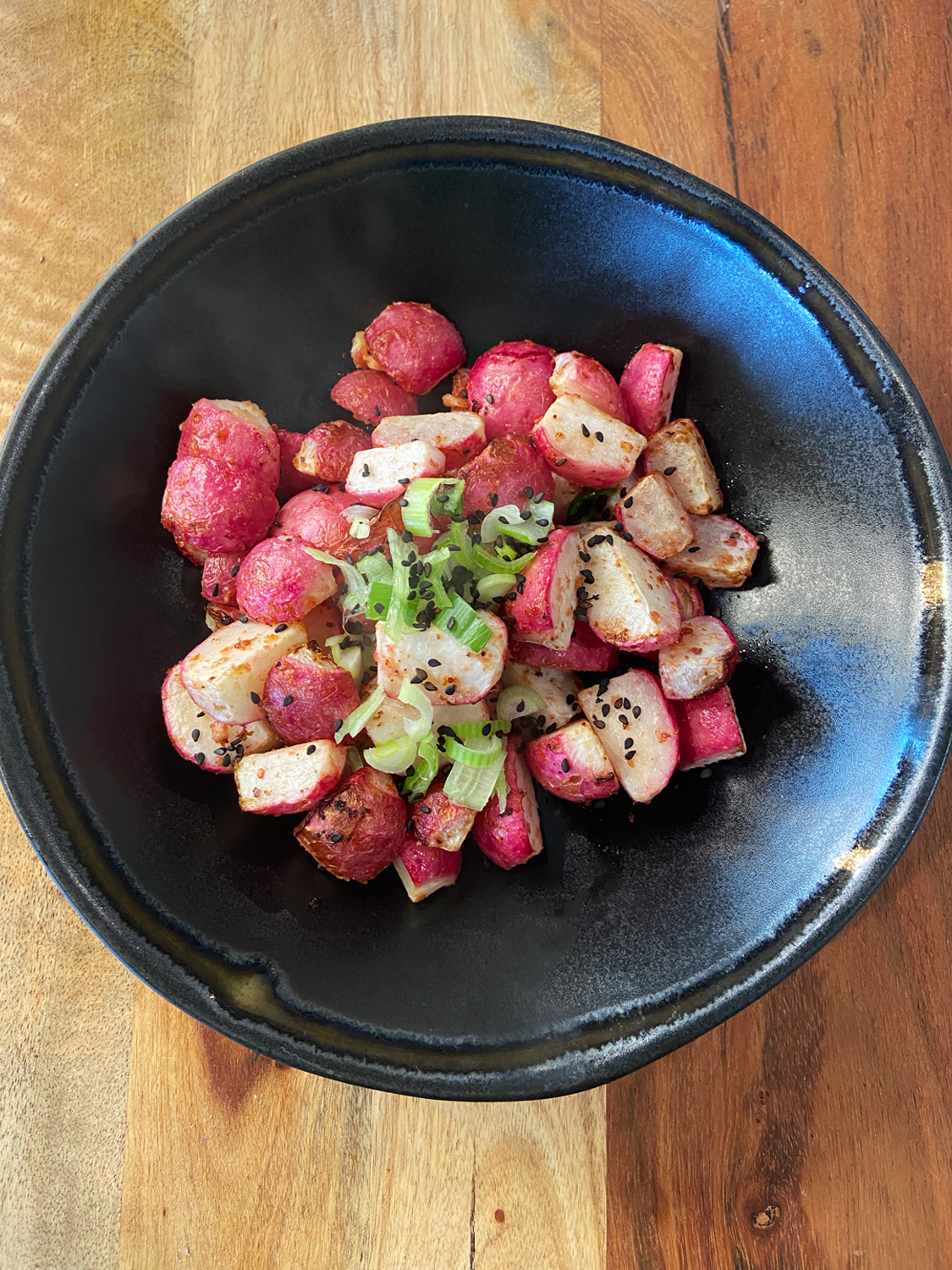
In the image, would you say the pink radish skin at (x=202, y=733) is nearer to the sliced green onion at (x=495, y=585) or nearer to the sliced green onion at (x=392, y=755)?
the sliced green onion at (x=392, y=755)

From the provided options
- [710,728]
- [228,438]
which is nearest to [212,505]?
[228,438]

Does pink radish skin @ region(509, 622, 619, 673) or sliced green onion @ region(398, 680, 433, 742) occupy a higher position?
pink radish skin @ region(509, 622, 619, 673)

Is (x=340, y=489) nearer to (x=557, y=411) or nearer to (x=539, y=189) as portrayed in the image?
(x=557, y=411)

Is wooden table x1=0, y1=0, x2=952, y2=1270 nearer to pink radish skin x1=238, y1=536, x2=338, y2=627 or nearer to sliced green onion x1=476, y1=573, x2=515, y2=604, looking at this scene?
pink radish skin x1=238, y1=536, x2=338, y2=627

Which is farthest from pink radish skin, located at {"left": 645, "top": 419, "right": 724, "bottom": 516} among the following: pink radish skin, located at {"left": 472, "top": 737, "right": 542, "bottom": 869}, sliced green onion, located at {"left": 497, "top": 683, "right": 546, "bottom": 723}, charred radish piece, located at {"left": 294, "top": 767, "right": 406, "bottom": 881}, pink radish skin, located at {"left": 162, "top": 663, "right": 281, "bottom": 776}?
pink radish skin, located at {"left": 162, "top": 663, "right": 281, "bottom": 776}

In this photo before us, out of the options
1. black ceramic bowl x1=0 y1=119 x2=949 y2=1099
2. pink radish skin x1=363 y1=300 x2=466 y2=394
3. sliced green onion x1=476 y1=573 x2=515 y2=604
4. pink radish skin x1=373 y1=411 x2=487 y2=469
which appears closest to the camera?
black ceramic bowl x1=0 y1=119 x2=949 y2=1099

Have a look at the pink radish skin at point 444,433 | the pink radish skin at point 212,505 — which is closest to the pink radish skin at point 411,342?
the pink radish skin at point 444,433

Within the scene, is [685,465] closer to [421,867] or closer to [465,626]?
[465,626]
